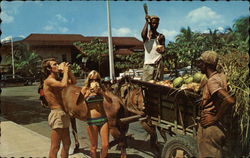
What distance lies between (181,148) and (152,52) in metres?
2.35

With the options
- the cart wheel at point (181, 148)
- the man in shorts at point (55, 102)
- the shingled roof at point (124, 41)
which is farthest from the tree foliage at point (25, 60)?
the cart wheel at point (181, 148)

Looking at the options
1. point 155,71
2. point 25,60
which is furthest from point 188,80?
point 25,60

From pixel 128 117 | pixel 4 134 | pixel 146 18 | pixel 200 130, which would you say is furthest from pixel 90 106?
pixel 4 134

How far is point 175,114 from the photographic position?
4.09 metres

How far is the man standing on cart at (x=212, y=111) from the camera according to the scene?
10.2ft

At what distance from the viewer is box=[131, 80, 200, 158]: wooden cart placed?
3645 millimetres

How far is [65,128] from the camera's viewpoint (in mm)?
4387

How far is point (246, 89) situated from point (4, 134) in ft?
21.5

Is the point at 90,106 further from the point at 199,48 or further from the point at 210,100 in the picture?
the point at 199,48

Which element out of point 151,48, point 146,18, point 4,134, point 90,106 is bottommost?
point 4,134

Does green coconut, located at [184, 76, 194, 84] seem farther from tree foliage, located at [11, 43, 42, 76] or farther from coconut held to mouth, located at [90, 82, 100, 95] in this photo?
tree foliage, located at [11, 43, 42, 76]

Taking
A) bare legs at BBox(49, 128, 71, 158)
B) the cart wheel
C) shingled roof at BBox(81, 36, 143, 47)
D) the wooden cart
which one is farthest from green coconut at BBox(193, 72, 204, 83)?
shingled roof at BBox(81, 36, 143, 47)

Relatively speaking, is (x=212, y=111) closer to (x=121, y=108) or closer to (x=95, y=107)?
(x=95, y=107)

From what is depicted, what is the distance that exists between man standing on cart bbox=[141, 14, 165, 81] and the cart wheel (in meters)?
Answer: 1.83
